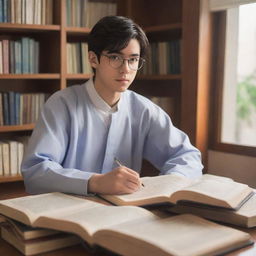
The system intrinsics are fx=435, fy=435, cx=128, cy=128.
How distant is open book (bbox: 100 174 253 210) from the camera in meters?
1.04

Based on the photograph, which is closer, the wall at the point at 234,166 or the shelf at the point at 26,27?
the wall at the point at 234,166

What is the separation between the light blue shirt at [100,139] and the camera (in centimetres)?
155

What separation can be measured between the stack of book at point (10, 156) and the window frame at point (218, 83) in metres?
1.43

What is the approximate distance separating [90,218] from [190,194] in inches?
10.2

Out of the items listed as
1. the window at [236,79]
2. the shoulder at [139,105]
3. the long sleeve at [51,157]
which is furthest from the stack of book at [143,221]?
the window at [236,79]

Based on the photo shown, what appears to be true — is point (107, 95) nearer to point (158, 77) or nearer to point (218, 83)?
point (218, 83)

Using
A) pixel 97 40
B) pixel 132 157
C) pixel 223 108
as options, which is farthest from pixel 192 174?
pixel 223 108

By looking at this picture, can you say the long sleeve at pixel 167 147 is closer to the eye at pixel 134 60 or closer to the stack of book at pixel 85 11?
the eye at pixel 134 60

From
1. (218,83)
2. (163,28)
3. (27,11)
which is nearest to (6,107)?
(27,11)

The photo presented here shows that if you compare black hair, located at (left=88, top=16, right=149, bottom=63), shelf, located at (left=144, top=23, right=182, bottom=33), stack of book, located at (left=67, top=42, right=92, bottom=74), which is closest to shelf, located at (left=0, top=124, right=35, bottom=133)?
stack of book, located at (left=67, top=42, right=92, bottom=74)

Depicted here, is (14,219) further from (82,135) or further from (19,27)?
(19,27)

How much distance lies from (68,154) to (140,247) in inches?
35.9

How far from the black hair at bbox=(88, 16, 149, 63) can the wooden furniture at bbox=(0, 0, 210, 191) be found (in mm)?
1423

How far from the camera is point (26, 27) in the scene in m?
3.10
